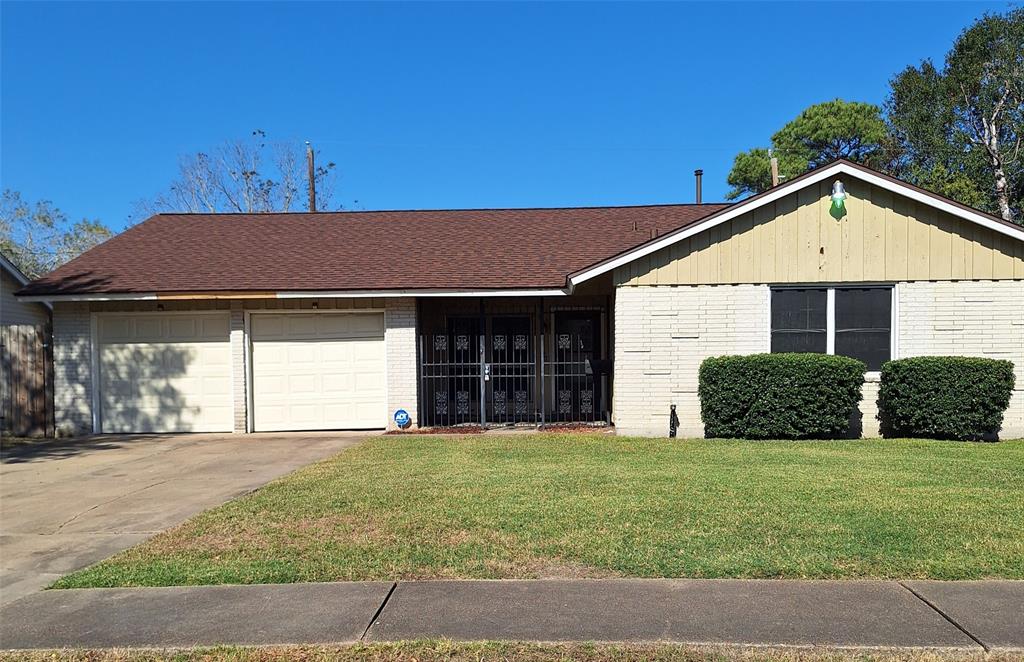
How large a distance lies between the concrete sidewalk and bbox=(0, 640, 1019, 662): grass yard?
83 millimetres

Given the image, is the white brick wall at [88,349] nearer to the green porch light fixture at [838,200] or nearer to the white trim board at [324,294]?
the white trim board at [324,294]

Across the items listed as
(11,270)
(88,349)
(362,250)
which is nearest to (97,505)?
(88,349)

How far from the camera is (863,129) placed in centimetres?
3747

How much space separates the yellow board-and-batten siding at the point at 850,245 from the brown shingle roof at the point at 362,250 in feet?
3.39

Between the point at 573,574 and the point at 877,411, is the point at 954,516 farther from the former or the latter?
the point at 877,411

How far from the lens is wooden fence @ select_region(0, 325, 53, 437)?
13523mm

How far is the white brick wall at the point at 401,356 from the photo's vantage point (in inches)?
526

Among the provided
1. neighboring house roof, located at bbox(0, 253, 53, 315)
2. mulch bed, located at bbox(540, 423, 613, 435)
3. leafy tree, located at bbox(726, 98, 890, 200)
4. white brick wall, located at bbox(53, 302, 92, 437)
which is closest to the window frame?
mulch bed, located at bbox(540, 423, 613, 435)

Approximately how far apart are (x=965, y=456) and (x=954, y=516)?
3.83 m

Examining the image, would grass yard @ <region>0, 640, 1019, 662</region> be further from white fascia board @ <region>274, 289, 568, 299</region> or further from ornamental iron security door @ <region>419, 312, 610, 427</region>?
ornamental iron security door @ <region>419, 312, 610, 427</region>

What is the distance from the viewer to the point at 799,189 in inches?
444

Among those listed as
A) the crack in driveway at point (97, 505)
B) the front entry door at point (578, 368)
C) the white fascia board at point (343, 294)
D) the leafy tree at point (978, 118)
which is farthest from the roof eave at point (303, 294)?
the leafy tree at point (978, 118)

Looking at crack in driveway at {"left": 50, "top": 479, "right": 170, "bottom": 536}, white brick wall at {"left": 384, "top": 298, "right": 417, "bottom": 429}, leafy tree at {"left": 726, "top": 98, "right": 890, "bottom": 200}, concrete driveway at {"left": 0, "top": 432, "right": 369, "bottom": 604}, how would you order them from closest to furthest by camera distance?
1. concrete driveway at {"left": 0, "top": 432, "right": 369, "bottom": 604}
2. crack in driveway at {"left": 50, "top": 479, "right": 170, "bottom": 536}
3. white brick wall at {"left": 384, "top": 298, "right": 417, "bottom": 429}
4. leafy tree at {"left": 726, "top": 98, "right": 890, "bottom": 200}

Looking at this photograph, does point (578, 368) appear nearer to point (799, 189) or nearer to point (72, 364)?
point (799, 189)
